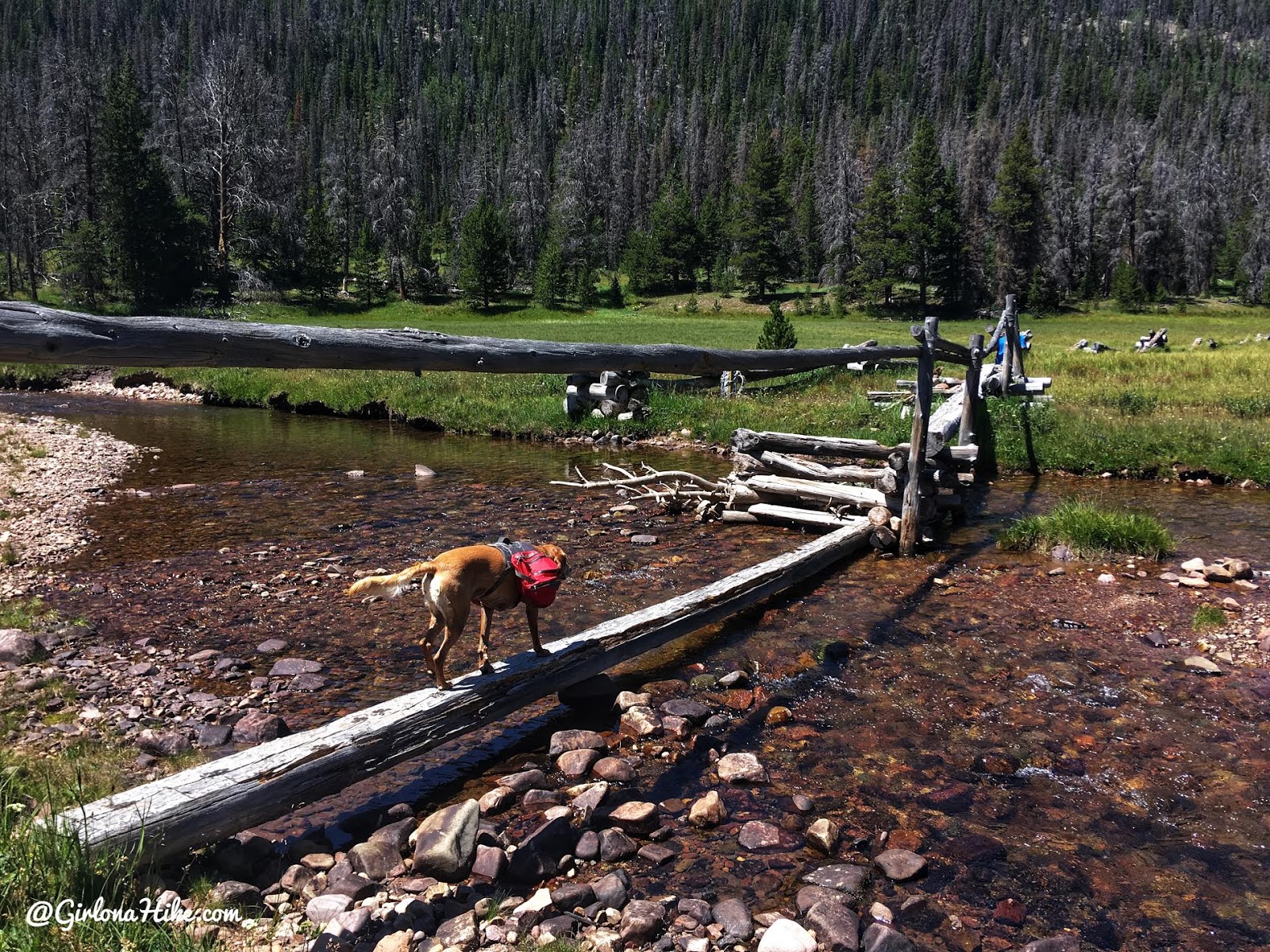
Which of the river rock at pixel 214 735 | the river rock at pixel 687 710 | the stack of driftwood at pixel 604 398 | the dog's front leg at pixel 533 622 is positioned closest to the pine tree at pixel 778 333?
the stack of driftwood at pixel 604 398

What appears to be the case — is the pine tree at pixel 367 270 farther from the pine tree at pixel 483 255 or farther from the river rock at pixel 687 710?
the river rock at pixel 687 710

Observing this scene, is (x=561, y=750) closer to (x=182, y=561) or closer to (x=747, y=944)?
(x=747, y=944)

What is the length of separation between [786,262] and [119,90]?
63.7m

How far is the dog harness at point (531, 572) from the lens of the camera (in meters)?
5.88

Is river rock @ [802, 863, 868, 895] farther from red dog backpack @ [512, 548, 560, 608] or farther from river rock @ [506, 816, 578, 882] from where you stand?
red dog backpack @ [512, 548, 560, 608]

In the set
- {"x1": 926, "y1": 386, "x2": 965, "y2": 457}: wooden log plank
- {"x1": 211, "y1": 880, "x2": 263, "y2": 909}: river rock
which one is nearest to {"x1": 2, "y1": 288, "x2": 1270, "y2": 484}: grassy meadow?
{"x1": 926, "y1": 386, "x2": 965, "y2": 457}: wooden log plank

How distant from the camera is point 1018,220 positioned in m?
84.3

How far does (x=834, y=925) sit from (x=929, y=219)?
8686 cm


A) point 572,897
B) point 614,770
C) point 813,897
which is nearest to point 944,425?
point 614,770

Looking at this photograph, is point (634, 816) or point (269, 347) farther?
point (634, 816)

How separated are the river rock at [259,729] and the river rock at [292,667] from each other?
1060mm

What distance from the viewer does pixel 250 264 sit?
73.0 m

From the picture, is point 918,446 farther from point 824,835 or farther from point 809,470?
point 824,835

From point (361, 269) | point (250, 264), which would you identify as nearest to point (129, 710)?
point (250, 264)
